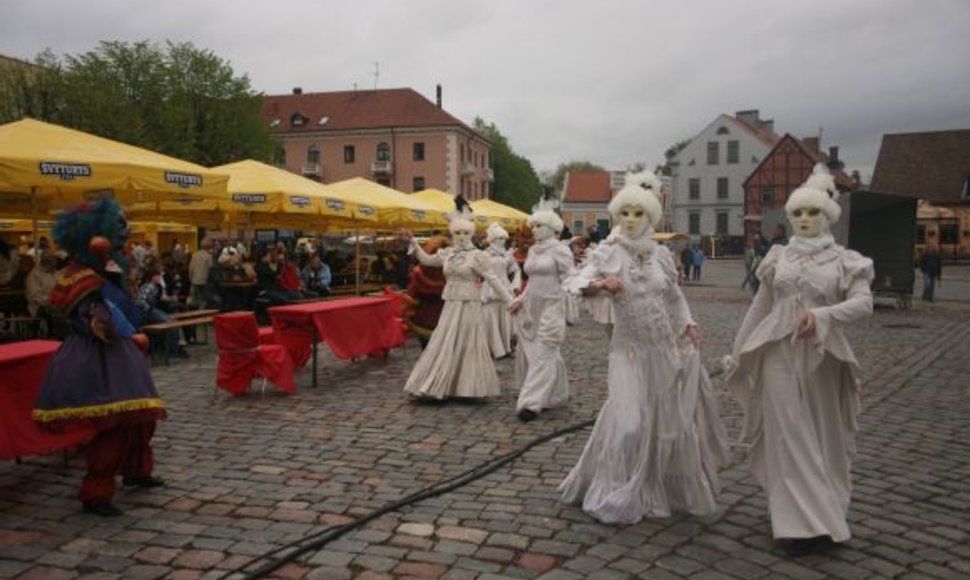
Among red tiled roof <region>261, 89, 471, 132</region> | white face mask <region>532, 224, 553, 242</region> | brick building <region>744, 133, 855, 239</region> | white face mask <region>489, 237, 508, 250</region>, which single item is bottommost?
white face mask <region>489, 237, 508, 250</region>

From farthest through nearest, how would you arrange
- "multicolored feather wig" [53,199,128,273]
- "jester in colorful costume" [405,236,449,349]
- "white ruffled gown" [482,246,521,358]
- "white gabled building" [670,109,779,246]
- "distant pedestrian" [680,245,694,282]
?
1. "white gabled building" [670,109,779,246]
2. "distant pedestrian" [680,245,694,282]
3. "white ruffled gown" [482,246,521,358]
4. "jester in colorful costume" [405,236,449,349]
5. "multicolored feather wig" [53,199,128,273]

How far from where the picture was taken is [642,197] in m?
4.96

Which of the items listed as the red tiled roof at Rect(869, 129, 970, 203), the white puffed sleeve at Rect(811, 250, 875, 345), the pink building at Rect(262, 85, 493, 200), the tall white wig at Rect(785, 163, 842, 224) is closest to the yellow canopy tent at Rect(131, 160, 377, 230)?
the tall white wig at Rect(785, 163, 842, 224)

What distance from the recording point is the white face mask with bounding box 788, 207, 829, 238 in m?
4.50

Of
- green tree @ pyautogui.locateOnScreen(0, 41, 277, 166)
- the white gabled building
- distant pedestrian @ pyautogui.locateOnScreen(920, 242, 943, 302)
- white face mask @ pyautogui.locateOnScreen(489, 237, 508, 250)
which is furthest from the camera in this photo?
the white gabled building

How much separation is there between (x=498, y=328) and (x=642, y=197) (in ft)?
22.9

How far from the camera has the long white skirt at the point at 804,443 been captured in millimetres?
4188

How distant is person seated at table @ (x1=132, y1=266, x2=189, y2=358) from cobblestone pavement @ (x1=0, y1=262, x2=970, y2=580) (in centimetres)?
258

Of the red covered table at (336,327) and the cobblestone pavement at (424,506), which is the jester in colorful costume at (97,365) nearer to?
the cobblestone pavement at (424,506)

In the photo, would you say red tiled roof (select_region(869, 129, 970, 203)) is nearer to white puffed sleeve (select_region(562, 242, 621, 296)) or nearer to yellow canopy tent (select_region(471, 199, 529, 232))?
yellow canopy tent (select_region(471, 199, 529, 232))

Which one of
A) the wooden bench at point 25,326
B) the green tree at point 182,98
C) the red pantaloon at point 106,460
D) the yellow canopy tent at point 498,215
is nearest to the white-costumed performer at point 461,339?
the red pantaloon at point 106,460

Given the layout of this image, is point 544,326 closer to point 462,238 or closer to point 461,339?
point 461,339

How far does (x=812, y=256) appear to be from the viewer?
4.48 meters

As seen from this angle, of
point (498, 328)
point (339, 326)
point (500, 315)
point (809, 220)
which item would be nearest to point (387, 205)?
point (500, 315)
